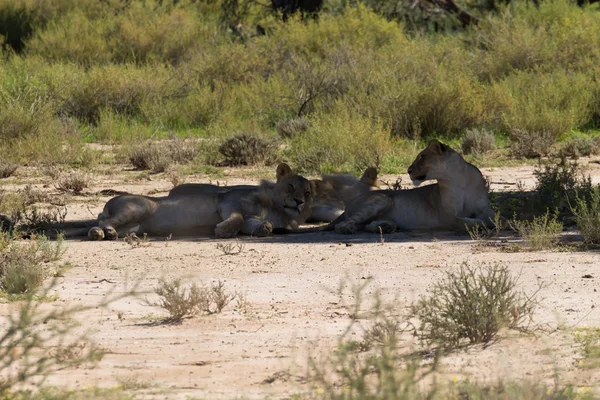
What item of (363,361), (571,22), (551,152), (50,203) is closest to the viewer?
(363,361)

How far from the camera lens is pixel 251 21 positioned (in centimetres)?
3362

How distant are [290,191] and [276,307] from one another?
4.08 metres

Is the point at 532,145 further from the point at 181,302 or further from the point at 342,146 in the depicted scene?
the point at 181,302

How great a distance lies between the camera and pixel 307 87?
875 inches

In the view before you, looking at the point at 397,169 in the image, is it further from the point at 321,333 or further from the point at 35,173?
the point at 321,333

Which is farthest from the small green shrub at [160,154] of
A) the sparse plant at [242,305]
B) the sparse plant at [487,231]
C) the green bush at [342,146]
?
the sparse plant at [242,305]

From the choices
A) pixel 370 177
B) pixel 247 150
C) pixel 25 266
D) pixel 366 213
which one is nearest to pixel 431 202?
pixel 366 213

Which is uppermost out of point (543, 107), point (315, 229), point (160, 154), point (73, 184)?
point (543, 107)

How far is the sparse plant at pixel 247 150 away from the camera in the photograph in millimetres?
17688

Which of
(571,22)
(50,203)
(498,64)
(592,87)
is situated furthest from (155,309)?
(571,22)

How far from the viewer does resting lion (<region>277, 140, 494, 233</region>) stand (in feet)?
38.6

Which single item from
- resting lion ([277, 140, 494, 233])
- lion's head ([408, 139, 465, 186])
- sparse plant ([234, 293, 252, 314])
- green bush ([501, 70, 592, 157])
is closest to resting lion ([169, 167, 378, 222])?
resting lion ([277, 140, 494, 233])

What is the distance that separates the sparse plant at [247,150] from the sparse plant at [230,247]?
6527 mm

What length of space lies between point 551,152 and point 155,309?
11.6 meters
